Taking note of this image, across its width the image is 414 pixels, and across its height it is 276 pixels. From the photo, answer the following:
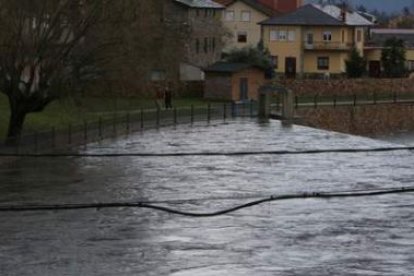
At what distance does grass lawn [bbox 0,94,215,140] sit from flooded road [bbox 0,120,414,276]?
21.6ft

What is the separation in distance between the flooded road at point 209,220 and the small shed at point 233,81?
29.5m

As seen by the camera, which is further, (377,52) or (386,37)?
(386,37)

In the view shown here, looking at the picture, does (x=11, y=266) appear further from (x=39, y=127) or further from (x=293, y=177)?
(x=39, y=127)

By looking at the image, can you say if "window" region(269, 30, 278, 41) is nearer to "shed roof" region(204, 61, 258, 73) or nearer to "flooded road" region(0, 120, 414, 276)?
"shed roof" region(204, 61, 258, 73)

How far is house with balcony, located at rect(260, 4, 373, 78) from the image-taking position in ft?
308

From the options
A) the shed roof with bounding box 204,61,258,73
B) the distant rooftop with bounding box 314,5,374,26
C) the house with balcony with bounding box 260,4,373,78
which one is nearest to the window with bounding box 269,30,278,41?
the house with balcony with bounding box 260,4,373,78

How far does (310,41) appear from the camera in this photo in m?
94.3

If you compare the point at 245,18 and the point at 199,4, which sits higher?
the point at 199,4

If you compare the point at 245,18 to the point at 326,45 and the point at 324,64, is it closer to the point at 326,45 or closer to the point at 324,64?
the point at 324,64

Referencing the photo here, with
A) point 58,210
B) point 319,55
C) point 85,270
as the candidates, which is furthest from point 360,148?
point 319,55

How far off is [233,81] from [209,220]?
155 ft

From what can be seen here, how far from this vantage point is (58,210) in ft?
88.4

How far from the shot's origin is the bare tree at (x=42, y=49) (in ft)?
137

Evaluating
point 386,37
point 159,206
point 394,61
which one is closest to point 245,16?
point 394,61
